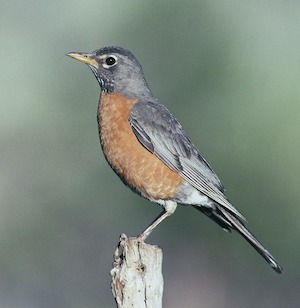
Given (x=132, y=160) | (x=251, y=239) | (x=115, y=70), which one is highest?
(x=115, y=70)

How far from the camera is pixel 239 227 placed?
7.91m

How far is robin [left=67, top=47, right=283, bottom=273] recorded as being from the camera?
7.86 meters

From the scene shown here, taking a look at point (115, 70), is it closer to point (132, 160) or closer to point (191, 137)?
point (132, 160)

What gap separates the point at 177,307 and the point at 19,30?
12347 millimetres

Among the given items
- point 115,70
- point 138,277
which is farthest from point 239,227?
point 115,70

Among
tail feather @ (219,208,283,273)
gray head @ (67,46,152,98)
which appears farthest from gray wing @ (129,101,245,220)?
gray head @ (67,46,152,98)

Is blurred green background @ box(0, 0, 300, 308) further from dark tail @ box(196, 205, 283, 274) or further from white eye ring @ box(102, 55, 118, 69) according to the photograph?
white eye ring @ box(102, 55, 118, 69)

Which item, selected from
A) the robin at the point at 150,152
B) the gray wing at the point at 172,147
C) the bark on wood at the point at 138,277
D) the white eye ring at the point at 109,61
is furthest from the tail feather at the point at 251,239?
the white eye ring at the point at 109,61

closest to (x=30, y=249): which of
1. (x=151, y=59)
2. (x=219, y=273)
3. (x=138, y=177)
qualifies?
(x=219, y=273)

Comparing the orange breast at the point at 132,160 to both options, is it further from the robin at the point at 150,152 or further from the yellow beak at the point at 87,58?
the yellow beak at the point at 87,58

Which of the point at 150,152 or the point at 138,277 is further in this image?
the point at 150,152

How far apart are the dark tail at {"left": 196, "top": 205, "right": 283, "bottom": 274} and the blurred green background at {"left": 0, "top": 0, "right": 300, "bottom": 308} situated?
192 inches

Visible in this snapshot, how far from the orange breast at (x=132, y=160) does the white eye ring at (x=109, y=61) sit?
1.89 ft

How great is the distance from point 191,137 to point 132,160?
7.72m
